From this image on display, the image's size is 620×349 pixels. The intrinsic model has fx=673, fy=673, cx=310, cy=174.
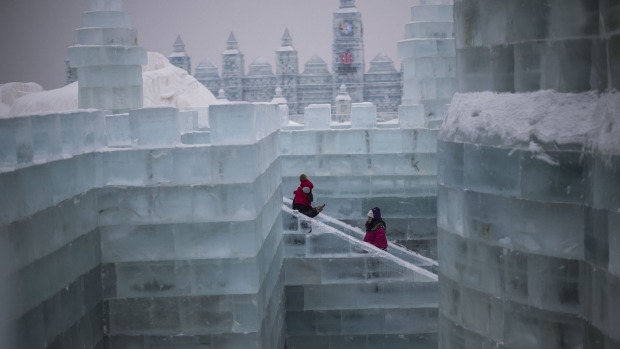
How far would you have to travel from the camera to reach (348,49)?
65.1 m

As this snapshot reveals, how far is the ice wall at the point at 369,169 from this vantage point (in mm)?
12992

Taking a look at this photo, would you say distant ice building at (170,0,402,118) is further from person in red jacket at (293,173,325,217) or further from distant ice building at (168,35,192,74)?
person in red jacket at (293,173,325,217)

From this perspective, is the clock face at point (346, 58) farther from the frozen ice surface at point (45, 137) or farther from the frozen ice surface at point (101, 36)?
the frozen ice surface at point (45, 137)

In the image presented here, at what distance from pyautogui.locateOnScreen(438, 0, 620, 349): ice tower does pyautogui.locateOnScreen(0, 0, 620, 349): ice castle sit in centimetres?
1

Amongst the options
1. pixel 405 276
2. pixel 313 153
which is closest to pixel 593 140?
pixel 405 276

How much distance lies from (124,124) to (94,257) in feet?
4.57

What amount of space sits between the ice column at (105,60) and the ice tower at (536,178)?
817cm

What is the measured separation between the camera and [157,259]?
6.45m

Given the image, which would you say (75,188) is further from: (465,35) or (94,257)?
(465,35)

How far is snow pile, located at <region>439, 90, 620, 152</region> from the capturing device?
389 centimetres

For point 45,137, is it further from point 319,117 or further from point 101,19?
point 319,117

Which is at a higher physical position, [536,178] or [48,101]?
[48,101]

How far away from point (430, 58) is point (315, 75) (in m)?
49.8

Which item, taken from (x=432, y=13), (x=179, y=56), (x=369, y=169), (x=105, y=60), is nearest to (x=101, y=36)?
(x=105, y=60)
